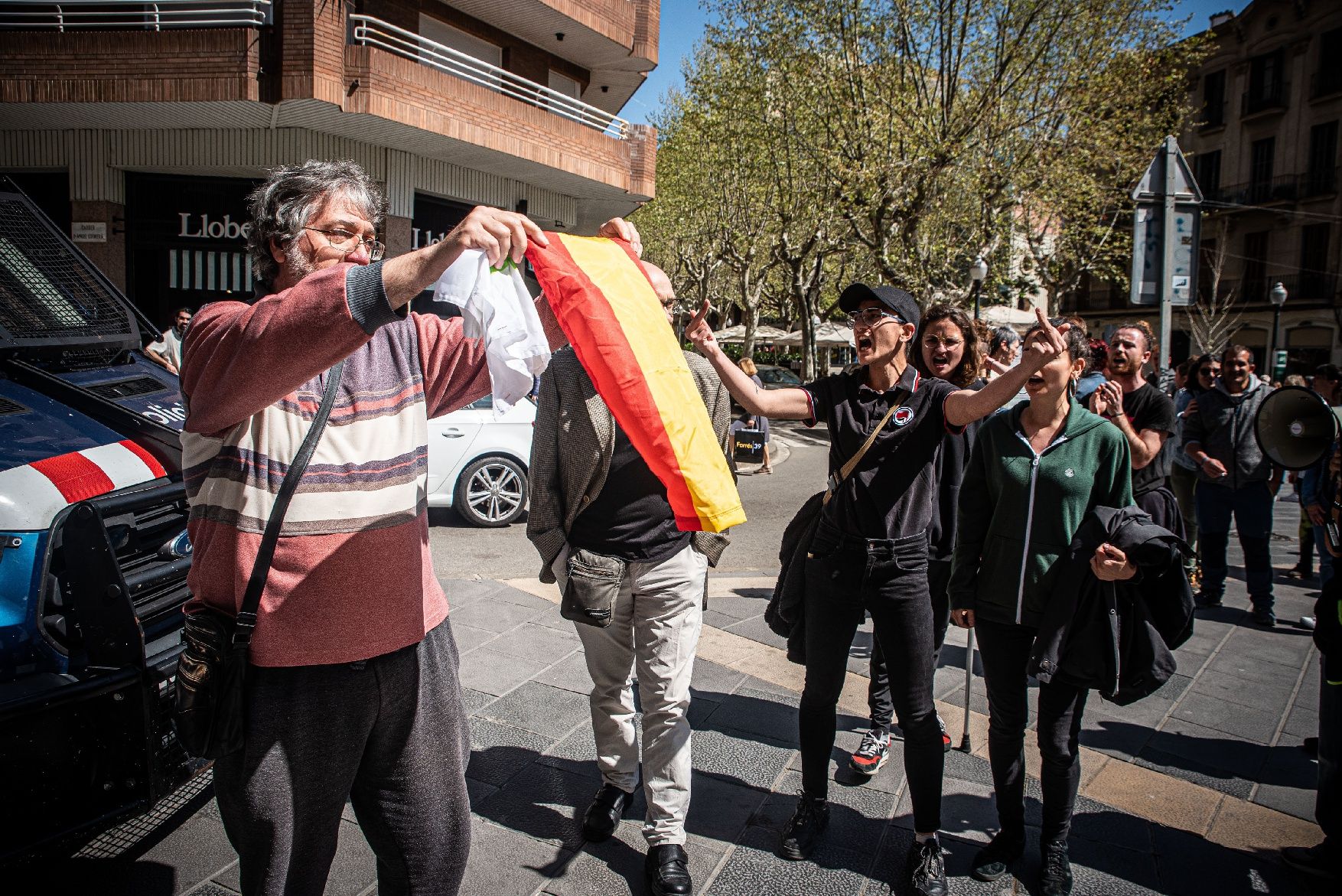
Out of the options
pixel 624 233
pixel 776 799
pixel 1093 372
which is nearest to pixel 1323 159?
pixel 1093 372

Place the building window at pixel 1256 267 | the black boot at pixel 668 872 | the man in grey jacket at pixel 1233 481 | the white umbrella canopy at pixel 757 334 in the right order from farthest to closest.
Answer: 1. the white umbrella canopy at pixel 757 334
2. the building window at pixel 1256 267
3. the man in grey jacket at pixel 1233 481
4. the black boot at pixel 668 872

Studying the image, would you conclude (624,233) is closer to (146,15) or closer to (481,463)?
(481,463)

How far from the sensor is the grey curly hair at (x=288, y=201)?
197cm

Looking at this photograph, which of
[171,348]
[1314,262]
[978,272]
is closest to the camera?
[171,348]

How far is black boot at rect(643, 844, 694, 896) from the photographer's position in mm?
2836

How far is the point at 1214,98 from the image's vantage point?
129 ft

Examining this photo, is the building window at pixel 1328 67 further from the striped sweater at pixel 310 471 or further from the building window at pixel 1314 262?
the striped sweater at pixel 310 471

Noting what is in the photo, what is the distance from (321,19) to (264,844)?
14091 millimetres

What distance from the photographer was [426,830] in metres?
2.03

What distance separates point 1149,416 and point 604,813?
12.2 ft

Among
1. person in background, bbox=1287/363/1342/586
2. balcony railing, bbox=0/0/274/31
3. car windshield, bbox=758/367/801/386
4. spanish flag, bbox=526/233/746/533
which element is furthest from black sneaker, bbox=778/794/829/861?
car windshield, bbox=758/367/801/386

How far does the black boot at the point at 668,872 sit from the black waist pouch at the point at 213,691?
5.13 ft

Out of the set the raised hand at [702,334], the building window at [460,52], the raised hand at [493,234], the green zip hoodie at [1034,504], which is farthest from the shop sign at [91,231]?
the raised hand at [493,234]

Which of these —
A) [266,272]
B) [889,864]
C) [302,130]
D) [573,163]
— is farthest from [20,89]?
[889,864]
